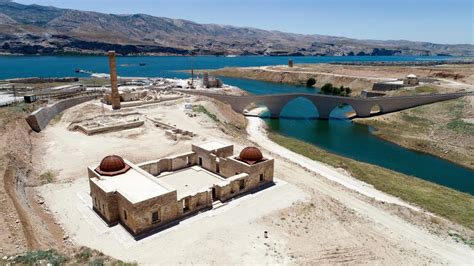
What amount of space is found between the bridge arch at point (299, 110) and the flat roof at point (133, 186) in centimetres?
5058

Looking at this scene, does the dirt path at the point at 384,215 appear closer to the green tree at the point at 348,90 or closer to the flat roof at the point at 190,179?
the flat roof at the point at 190,179

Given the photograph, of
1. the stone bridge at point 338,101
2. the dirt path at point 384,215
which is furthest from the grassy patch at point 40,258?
the stone bridge at point 338,101

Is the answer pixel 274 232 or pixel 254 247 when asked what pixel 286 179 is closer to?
pixel 274 232

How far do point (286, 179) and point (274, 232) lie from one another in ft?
32.7

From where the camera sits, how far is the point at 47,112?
52.1m

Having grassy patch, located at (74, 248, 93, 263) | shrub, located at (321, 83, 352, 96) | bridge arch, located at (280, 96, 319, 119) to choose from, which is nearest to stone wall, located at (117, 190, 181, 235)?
grassy patch, located at (74, 248, 93, 263)

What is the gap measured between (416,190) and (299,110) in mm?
48215

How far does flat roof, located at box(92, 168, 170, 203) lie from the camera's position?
23.7 meters

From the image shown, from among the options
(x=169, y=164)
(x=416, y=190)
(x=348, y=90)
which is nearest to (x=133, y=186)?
(x=169, y=164)

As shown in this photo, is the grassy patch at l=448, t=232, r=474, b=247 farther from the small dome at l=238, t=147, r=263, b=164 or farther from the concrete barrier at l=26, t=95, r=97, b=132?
the concrete barrier at l=26, t=95, r=97, b=132

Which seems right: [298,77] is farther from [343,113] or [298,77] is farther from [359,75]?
[343,113]

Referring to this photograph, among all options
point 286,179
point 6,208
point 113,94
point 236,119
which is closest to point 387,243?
point 286,179

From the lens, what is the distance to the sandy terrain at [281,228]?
21.0 m

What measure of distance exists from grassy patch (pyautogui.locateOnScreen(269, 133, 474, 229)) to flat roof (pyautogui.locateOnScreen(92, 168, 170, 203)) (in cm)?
2233
